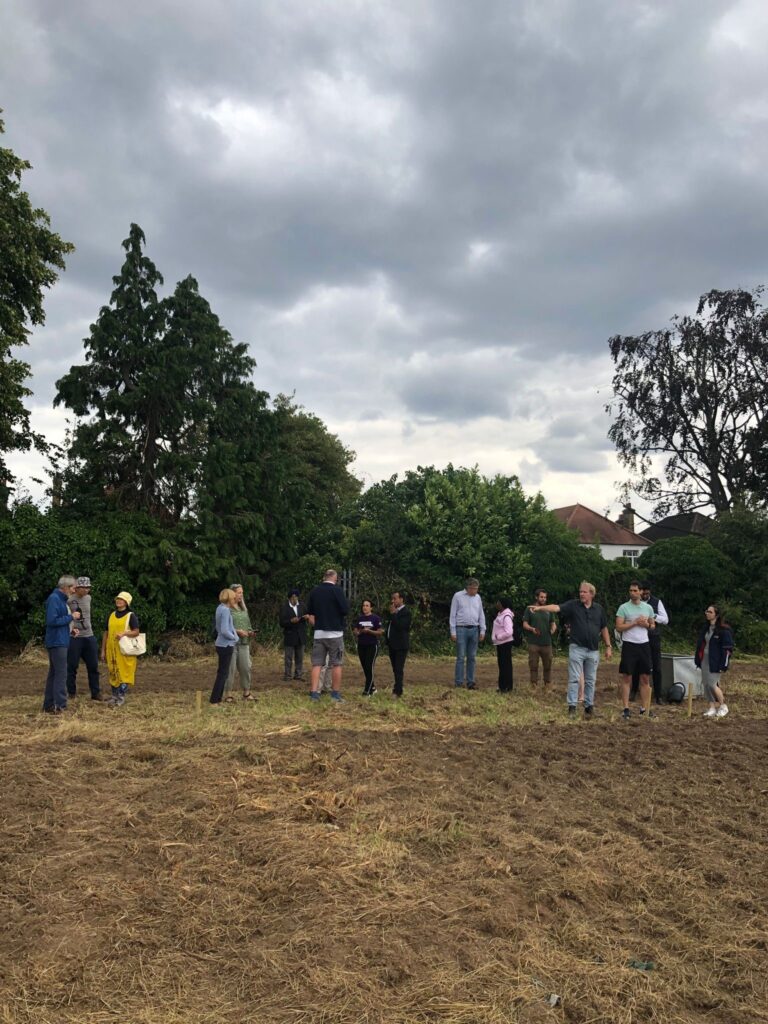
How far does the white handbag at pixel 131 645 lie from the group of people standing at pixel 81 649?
1.9 inches

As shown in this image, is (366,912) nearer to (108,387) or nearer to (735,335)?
(108,387)

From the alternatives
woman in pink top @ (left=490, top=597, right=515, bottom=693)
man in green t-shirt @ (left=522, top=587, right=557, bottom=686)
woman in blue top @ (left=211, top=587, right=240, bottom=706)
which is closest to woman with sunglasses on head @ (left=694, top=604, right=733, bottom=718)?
man in green t-shirt @ (left=522, top=587, right=557, bottom=686)

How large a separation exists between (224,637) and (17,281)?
11967mm

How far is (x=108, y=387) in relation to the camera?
65.8 feet

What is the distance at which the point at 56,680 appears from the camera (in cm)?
983

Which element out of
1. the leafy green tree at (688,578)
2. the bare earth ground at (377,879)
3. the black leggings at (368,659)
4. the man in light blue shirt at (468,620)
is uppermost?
the leafy green tree at (688,578)

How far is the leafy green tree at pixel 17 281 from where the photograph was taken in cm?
1727

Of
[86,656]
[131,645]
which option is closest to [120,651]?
[131,645]

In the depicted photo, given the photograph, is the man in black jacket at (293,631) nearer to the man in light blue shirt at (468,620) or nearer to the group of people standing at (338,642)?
the group of people standing at (338,642)

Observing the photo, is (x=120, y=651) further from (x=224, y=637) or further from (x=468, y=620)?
(x=468, y=620)

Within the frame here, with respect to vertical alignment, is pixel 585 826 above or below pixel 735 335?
below

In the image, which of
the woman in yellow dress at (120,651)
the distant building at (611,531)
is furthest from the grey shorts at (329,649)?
the distant building at (611,531)

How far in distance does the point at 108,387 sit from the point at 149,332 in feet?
5.59

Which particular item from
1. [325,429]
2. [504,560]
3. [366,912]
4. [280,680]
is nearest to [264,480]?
[504,560]
